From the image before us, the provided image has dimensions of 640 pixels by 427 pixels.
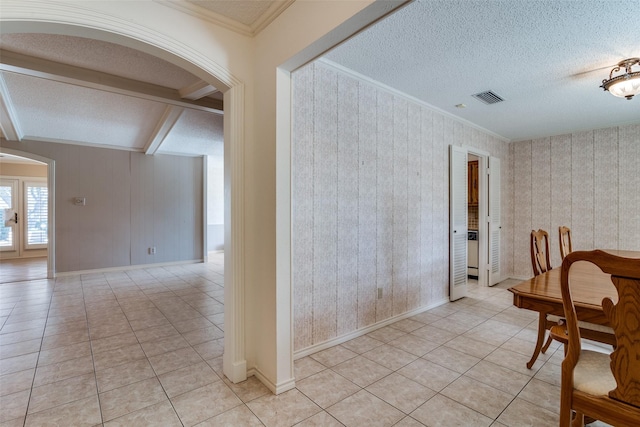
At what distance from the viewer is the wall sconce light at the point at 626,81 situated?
253 cm

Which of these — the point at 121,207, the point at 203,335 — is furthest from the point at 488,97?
the point at 121,207

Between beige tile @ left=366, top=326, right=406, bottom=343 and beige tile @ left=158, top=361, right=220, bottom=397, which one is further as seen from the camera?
beige tile @ left=366, top=326, right=406, bottom=343

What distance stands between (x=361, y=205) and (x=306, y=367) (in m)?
1.59

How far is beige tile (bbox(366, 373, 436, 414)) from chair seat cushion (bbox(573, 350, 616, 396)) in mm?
922

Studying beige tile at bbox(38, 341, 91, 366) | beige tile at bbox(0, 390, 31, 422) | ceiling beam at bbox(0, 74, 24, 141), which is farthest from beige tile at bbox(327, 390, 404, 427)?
ceiling beam at bbox(0, 74, 24, 141)

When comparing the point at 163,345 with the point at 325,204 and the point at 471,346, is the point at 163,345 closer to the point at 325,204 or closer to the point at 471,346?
the point at 325,204

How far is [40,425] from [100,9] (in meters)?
2.43

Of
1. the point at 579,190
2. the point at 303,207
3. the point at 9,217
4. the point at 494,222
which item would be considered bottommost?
the point at 494,222

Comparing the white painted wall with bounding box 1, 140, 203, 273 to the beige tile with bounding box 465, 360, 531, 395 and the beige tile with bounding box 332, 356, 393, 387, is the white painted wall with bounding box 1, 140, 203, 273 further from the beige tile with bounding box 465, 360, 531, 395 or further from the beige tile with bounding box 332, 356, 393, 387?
the beige tile with bounding box 465, 360, 531, 395

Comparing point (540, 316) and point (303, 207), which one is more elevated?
point (303, 207)

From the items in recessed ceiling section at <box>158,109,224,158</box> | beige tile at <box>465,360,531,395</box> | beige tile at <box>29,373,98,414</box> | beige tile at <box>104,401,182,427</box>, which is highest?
recessed ceiling section at <box>158,109,224,158</box>

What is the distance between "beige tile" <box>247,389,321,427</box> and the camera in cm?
176

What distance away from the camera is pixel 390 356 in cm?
258

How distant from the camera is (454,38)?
7.64 feet
